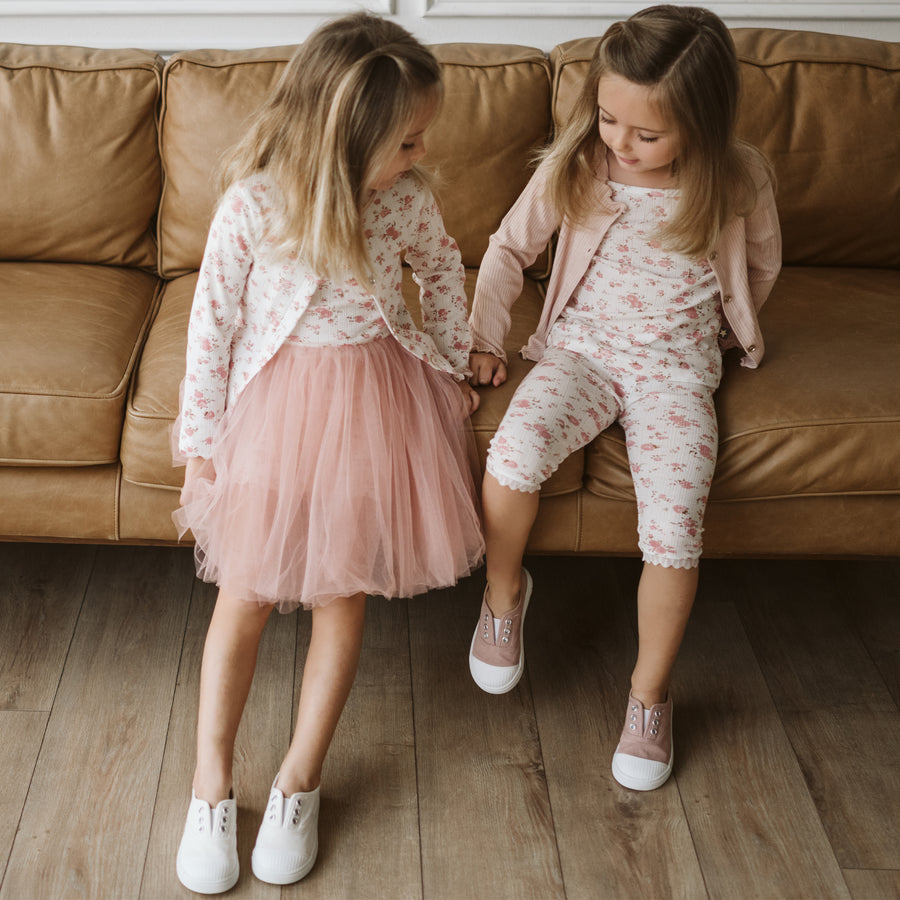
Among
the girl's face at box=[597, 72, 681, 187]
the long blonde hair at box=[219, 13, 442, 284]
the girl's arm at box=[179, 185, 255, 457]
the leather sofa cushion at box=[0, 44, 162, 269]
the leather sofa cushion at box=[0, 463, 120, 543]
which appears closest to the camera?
the long blonde hair at box=[219, 13, 442, 284]

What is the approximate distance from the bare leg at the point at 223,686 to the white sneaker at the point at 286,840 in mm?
70

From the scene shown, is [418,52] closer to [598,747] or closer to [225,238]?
[225,238]

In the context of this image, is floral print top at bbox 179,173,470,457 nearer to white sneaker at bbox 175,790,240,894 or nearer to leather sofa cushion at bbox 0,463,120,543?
leather sofa cushion at bbox 0,463,120,543

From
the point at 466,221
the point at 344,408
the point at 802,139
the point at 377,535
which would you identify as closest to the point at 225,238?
the point at 344,408

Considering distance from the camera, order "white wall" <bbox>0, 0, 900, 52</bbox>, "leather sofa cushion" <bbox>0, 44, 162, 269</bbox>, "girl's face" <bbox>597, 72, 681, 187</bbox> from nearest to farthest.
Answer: "girl's face" <bbox>597, 72, 681, 187</bbox> < "leather sofa cushion" <bbox>0, 44, 162, 269</bbox> < "white wall" <bbox>0, 0, 900, 52</bbox>

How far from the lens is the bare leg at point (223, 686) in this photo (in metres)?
1.33

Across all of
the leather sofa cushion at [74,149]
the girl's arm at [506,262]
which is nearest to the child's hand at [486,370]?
the girl's arm at [506,262]

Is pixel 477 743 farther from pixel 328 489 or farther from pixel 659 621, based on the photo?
pixel 328 489

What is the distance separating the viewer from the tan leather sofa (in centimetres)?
147

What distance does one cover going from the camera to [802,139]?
1.90 m

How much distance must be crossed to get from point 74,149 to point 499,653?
1163 millimetres

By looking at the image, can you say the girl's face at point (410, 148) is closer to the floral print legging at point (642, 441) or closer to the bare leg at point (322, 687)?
the floral print legging at point (642, 441)

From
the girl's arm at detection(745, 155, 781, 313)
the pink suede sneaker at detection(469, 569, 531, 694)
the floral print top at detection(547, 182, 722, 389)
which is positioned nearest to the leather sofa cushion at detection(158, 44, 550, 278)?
the floral print top at detection(547, 182, 722, 389)

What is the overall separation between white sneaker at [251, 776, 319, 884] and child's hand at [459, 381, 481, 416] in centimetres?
57
